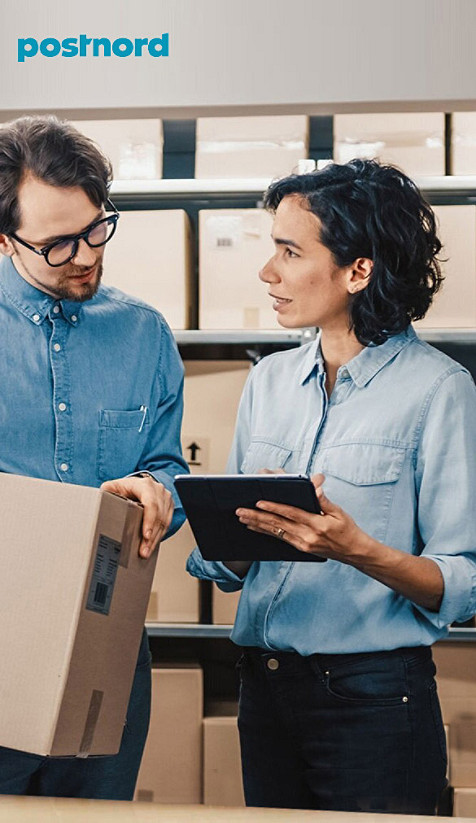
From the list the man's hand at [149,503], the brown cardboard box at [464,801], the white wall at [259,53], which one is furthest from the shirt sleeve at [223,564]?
the brown cardboard box at [464,801]

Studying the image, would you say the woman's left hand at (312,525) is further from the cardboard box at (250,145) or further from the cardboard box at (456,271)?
the cardboard box at (250,145)

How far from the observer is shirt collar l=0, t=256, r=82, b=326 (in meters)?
1.49

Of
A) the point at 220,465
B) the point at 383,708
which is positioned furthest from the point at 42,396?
the point at 220,465

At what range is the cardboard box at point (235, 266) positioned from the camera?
2473 mm

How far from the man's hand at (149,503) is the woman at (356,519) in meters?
0.11

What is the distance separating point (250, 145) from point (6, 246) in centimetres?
114

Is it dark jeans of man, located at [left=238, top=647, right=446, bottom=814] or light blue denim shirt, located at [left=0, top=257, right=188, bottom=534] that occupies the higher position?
light blue denim shirt, located at [left=0, top=257, right=188, bottom=534]

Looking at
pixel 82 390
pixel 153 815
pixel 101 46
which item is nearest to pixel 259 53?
pixel 101 46

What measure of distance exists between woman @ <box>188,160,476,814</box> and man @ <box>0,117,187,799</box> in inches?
8.0

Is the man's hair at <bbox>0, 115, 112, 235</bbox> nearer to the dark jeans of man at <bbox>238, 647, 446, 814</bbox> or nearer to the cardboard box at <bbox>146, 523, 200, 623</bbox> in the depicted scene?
the dark jeans of man at <bbox>238, 647, 446, 814</bbox>

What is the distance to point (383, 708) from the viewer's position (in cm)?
141

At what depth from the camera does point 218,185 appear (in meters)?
2.47

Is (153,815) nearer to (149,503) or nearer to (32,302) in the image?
(149,503)

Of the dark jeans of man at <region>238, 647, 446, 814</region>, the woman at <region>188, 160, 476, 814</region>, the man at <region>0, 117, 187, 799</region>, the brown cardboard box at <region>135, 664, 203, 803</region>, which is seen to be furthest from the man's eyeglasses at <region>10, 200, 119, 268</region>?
the brown cardboard box at <region>135, 664, 203, 803</region>
